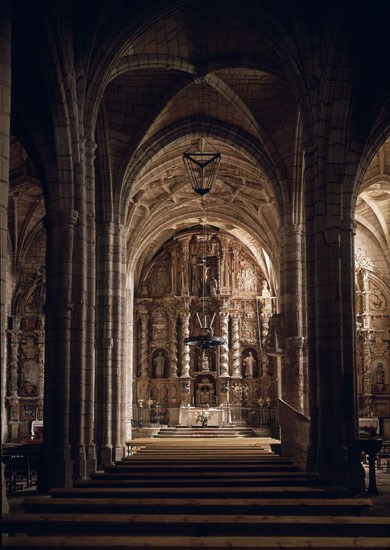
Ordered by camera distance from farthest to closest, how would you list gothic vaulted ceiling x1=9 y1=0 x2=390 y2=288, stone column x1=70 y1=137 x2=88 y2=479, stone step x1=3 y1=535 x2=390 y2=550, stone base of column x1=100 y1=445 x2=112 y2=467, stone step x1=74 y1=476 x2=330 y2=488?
stone base of column x1=100 y1=445 x2=112 y2=467 → gothic vaulted ceiling x1=9 y1=0 x2=390 y2=288 → stone column x1=70 y1=137 x2=88 y2=479 → stone step x1=74 y1=476 x2=330 y2=488 → stone step x1=3 y1=535 x2=390 y2=550

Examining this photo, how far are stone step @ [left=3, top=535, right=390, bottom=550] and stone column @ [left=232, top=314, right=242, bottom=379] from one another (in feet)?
106

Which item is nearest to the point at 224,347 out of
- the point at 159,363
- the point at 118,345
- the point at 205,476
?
the point at 159,363

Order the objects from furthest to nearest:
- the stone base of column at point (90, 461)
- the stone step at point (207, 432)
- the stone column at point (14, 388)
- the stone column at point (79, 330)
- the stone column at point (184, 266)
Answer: the stone column at point (184, 266) → the stone step at point (207, 432) → the stone column at point (14, 388) → the stone base of column at point (90, 461) → the stone column at point (79, 330)

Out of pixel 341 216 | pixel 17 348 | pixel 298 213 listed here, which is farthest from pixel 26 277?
pixel 341 216

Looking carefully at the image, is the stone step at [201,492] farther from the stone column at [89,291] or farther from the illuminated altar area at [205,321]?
the illuminated altar area at [205,321]

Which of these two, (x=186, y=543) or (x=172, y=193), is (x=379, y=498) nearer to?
(x=186, y=543)

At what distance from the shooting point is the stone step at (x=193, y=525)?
649cm

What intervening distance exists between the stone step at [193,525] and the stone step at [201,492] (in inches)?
66.3

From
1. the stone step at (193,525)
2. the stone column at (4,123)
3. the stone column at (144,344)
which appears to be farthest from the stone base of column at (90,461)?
the stone column at (144,344)

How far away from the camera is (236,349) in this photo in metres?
38.4

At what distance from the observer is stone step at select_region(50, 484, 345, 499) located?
845 cm

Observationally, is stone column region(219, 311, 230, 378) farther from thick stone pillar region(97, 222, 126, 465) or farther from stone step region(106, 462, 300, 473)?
stone step region(106, 462, 300, 473)

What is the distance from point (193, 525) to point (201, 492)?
2063mm

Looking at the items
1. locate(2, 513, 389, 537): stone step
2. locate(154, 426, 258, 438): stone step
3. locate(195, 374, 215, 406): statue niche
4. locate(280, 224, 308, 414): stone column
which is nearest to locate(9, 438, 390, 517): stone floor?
locate(280, 224, 308, 414): stone column
